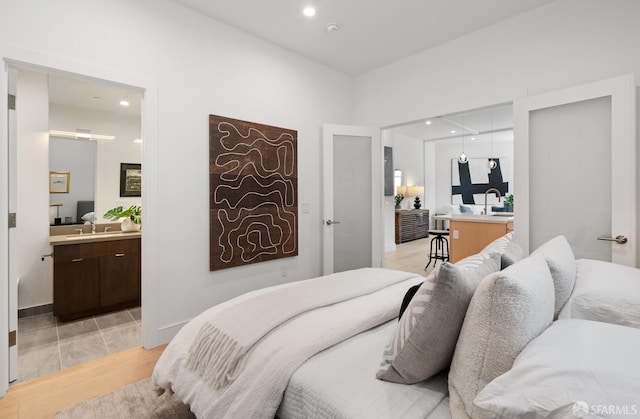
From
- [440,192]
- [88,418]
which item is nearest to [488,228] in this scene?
[88,418]

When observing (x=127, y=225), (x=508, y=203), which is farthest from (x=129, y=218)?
(x=508, y=203)

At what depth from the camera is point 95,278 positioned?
10.8 ft

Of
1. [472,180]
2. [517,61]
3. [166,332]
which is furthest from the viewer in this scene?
[472,180]

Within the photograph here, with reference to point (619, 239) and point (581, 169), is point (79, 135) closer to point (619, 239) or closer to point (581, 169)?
point (581, 169)

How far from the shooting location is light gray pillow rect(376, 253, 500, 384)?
3.20 ft

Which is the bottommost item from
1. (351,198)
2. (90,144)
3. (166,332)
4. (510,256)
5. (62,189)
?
(166,332)

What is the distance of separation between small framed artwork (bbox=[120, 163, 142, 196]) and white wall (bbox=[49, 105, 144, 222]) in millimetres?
49

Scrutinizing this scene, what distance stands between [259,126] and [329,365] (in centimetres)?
260

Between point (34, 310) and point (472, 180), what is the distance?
9920mm

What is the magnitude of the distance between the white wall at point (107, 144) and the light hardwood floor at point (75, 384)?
247cm

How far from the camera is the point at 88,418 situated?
1760 mm

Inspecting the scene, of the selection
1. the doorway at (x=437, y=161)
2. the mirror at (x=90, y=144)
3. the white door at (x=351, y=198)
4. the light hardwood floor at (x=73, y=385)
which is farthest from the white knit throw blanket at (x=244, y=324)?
the doorway at (x=437, y=161)

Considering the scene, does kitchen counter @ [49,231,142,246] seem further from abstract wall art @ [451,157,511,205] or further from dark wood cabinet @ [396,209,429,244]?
abstract wall art @ [451,157,511,205]

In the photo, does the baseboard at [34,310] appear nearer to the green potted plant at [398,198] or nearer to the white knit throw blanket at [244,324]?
the white knit throw blanket at [244,324]
